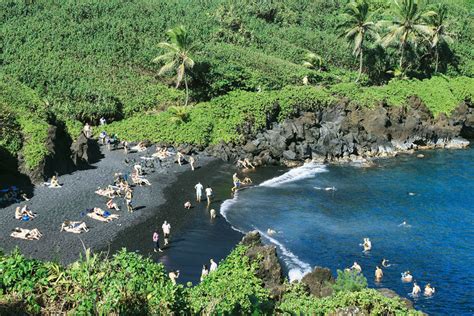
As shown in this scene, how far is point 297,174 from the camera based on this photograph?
182 ft

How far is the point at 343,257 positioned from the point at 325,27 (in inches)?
2518

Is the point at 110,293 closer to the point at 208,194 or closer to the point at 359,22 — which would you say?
the point at 208,194

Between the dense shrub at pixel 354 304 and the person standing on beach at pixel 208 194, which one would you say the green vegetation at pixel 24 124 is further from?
the dense shrub at pixel 354 304

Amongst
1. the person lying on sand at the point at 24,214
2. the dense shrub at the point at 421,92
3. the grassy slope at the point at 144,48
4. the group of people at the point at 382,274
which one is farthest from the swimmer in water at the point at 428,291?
the grassy slope at the point at 144,48


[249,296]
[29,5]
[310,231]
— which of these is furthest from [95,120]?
[249,296]

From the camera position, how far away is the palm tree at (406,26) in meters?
73.4

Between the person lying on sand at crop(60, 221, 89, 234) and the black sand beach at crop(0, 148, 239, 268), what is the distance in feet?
1.31

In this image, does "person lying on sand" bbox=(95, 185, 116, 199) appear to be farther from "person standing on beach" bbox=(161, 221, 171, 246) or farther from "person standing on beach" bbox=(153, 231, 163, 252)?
"person standing on beach" bbox=(153, 231, 163, 252)

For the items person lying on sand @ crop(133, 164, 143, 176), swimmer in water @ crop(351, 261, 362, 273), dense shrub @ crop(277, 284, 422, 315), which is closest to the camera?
dense shrub @ crop(277, 284, 422, 315)

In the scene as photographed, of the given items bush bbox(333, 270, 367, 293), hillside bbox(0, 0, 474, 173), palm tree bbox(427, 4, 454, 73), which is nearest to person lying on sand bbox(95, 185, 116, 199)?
hillside bbox(0, 0, 474, 173)

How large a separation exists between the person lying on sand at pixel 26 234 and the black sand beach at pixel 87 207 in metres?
0.33

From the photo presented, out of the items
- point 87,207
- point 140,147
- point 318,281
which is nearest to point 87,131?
point 140,147

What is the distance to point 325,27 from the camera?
9456cm

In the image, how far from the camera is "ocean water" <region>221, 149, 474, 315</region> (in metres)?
35.8
